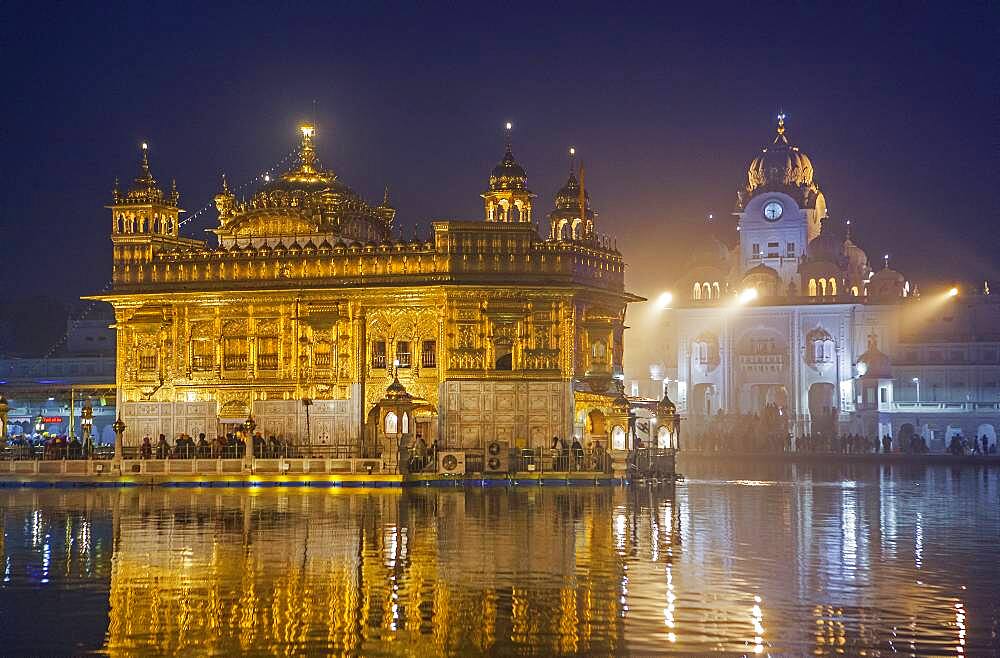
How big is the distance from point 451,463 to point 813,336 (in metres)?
47.0

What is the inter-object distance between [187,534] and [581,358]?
73.5 ft

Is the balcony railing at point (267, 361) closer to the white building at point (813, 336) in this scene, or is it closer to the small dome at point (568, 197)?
the small dome at point (568, 197)

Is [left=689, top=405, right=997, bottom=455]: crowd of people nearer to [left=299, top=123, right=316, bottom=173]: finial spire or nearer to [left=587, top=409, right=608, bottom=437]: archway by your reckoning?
[left=587, top=409, right=608, bottom=437]: archway

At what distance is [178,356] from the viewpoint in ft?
163

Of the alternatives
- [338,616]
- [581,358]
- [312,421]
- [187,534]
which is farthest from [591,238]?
[338,616]

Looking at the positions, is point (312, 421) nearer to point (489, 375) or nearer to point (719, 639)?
point (489, 375)

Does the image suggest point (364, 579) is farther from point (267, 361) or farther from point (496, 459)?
point (267, 361)

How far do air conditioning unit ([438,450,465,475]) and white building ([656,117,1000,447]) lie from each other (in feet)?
143

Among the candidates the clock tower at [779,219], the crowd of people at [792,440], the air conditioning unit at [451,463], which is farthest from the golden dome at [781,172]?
the air conditioning unit at [451,463]

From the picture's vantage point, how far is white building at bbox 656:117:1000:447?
80.5 metres

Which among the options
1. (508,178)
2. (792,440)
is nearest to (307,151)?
(508,178)

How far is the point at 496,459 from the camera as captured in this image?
4334 centimetres

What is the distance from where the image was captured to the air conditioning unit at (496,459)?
141 ft

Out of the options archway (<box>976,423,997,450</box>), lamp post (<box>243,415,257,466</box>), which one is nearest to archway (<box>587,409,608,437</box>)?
lamp post (<box>243,415,257,466</box>)
